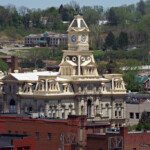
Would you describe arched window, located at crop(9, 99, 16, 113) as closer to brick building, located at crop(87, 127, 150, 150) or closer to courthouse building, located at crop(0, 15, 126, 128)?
courthouse building, located at crop(0, 15, 126, 128)

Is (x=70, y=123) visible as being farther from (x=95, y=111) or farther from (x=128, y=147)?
(x=95, y=111)

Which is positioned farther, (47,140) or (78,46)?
(78,46)

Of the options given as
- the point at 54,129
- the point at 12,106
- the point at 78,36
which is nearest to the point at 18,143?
Result: the point at 54,129

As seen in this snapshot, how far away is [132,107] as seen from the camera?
145750mm

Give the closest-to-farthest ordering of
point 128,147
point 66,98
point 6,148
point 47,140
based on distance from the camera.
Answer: point 6,148 → point 128,147 → point 47,140 → point 66,98

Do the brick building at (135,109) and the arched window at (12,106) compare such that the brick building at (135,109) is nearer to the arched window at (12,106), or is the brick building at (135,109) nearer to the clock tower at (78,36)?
the clock tower at (78,36)

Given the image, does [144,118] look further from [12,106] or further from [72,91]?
[12,106]

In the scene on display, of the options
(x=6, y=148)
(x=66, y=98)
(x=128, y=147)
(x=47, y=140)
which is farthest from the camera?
(x=66, y=98)

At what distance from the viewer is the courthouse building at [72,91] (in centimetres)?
13588

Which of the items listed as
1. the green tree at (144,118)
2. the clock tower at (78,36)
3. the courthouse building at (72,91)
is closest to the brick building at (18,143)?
the courthouse building at (72,91)

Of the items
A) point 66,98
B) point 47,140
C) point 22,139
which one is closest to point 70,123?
point 47,140

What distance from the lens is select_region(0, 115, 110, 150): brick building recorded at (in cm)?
10850

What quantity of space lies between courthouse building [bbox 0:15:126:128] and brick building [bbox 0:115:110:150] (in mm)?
18052

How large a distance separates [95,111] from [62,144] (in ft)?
120
